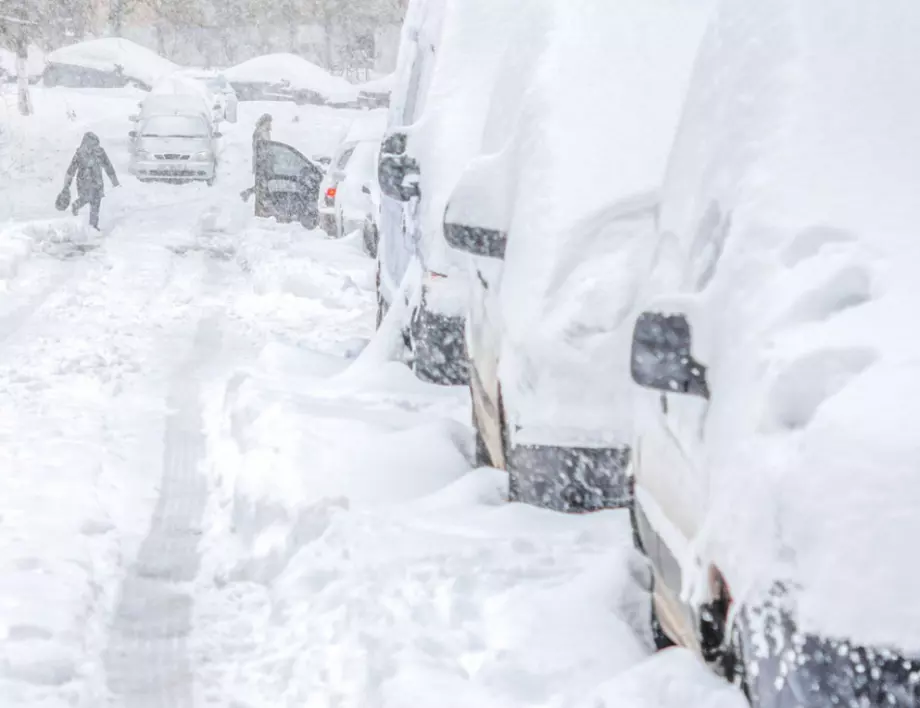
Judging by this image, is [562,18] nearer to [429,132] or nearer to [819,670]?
[429,132]

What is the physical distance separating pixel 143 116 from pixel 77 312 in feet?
49.5

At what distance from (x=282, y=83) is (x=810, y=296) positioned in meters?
44.5

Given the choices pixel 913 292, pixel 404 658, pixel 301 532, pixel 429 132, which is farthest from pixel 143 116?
pixel 913 292

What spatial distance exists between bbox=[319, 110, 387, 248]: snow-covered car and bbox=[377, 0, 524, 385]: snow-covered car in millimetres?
8123

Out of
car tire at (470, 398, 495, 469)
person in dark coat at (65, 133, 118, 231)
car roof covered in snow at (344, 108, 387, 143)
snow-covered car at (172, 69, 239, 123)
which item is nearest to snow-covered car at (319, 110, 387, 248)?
car roof covered in snow at (344, 108, 387, 143)

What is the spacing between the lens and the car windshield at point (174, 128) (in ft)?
81.8

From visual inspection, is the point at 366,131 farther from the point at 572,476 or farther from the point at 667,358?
the point at 667,358

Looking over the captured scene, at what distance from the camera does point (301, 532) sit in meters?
5.71

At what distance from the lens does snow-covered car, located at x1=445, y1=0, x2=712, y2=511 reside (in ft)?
14.2

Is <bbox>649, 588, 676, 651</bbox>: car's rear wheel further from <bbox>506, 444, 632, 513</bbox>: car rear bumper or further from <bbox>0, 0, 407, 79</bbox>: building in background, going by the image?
<bbox>0, 0, 407, 79</bbox>: building in background

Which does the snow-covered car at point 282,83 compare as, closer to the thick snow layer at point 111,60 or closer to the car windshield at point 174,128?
the thick snow layer at point 111,60

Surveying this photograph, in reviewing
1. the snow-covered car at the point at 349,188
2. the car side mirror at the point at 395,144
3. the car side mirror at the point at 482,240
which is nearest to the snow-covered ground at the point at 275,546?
the car side mirror at the point at 482,240

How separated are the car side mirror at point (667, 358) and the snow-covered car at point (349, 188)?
42.9ft

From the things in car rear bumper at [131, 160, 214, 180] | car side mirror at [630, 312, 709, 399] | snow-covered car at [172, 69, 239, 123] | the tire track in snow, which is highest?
snow-covered car at [172, 69, 239, 123]
